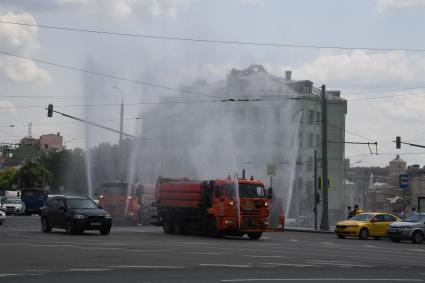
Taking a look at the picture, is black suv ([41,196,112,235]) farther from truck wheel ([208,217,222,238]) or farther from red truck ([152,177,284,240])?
truck wheel ([208,217,222,238])

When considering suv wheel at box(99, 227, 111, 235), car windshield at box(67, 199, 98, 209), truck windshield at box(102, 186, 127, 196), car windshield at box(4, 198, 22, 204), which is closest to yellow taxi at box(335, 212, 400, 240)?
suv wheel at box(99, 227, 111, 235)

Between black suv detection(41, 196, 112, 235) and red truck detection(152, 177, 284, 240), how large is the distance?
426cm

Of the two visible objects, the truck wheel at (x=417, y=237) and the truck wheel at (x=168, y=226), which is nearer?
the truck wheel at (x=417, y=237)

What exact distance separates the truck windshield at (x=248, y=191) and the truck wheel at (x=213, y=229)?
54.4 inches

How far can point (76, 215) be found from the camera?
103 ft

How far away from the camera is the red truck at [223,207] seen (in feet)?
108

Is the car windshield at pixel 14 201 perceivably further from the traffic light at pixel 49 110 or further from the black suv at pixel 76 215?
the black suv at pixel 76 215

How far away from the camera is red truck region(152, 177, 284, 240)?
1293 inches

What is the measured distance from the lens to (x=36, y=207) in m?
72.1

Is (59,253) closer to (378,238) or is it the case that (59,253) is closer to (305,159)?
(378,238)

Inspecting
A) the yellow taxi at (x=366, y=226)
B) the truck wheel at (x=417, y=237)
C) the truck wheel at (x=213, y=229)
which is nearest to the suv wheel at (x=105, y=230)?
the truck wheel at (x=213, y=229)

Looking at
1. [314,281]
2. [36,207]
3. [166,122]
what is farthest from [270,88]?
[314,281]

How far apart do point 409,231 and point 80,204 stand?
50.2 ft

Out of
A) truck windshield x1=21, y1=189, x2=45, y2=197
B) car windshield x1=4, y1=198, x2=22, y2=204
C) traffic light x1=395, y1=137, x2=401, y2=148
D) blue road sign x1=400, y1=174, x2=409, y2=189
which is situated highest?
traffic light x1=395, y1=137, x2=401, y2=148
